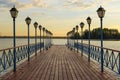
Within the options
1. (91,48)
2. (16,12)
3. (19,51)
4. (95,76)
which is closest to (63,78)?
(95,76)

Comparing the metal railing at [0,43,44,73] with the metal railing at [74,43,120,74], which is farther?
Result: the metal railing at [0,43,44,73]

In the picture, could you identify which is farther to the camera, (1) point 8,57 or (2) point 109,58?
(1) point 8,57

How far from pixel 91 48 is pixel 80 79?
920 centimetres

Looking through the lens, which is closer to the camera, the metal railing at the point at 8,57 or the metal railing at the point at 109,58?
the metal railing at the point at 109,58

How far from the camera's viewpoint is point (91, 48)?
20234 millimetres

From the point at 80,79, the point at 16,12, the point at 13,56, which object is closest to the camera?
the point at 80,79

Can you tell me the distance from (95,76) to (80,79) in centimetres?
109

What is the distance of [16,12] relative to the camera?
1385cm

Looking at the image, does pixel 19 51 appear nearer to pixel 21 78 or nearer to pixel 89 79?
pixel 21 78

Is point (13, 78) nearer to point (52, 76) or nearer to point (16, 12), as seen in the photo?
point (52, 76)

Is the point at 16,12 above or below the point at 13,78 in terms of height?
above

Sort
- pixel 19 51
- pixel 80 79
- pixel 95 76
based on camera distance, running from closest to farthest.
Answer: pixel 80 79 → pixel 95 76 → pixel 19 51

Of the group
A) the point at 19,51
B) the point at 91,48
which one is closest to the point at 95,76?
the point at 19,51

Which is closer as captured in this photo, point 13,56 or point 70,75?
point 70,75
